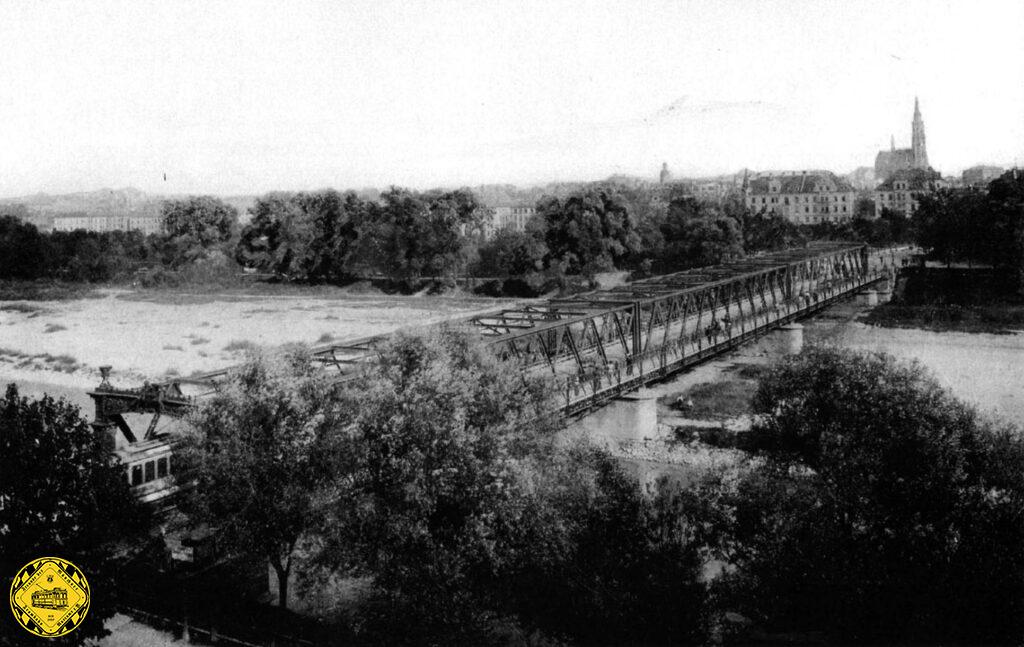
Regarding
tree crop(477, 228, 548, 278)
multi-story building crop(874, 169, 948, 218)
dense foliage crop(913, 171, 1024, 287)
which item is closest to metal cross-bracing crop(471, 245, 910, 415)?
dense foliage crop(913, 171, 1024, 287)

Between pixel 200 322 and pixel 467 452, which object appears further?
pixel 200 322

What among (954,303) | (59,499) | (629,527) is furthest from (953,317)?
(59,499)

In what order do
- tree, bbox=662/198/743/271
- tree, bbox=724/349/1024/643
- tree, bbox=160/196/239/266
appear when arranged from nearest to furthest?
tree, bbox=724/349/1024/643, tree, bbox=662/198/743/271, tree, bbox=160/196/239/266

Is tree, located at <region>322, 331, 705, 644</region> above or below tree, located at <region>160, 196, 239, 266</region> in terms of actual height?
below

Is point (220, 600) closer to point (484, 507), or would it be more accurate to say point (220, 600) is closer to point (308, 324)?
point (484, 507)

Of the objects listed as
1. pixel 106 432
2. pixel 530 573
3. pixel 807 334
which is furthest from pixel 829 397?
pixel 807 334

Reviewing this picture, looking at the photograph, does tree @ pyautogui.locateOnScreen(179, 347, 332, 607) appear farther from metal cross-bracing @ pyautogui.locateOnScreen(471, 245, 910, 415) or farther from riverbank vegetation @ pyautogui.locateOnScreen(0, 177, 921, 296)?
riverbank vegetation @ pyautogui.locateOnScreen(0, 177, 921, 296)
